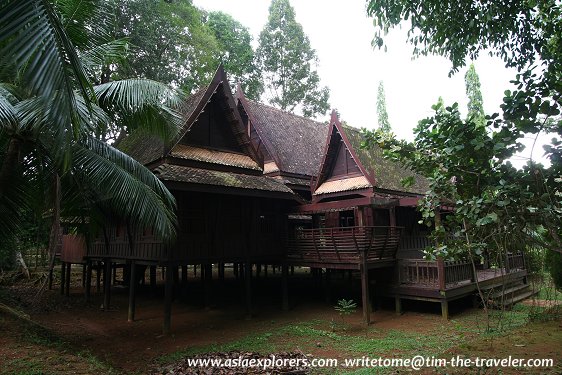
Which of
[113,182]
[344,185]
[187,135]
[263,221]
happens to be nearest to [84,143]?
[113,182]

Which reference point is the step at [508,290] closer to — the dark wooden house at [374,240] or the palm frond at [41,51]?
the dark wooden house at [374,240]

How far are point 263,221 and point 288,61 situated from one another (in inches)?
843

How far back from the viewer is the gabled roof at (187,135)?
491 inches

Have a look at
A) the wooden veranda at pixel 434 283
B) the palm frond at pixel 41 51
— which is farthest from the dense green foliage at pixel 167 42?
the palm frond at pixel 41 51

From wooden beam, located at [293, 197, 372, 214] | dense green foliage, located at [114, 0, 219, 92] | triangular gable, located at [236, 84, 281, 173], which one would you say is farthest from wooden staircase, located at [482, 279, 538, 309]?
dense green foliage, located at [114, 0, 219, 92]

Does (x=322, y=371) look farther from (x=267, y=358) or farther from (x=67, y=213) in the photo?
(x=67, y=213)

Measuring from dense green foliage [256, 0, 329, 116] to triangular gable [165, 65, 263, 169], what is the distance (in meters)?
19.5

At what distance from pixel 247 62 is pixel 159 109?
24.1 m

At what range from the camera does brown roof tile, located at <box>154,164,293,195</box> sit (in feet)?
36.4

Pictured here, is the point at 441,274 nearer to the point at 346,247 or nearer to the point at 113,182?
the point at 346,247

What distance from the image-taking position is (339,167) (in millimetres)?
16125

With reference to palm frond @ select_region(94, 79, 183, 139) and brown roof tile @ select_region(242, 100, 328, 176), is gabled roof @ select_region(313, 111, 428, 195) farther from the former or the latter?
palm frond @ select_region(94, 79, 183, 139)

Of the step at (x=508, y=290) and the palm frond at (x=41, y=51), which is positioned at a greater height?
the palm frond at (x=41, y=51)

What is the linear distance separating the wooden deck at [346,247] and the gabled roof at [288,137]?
4712mm
